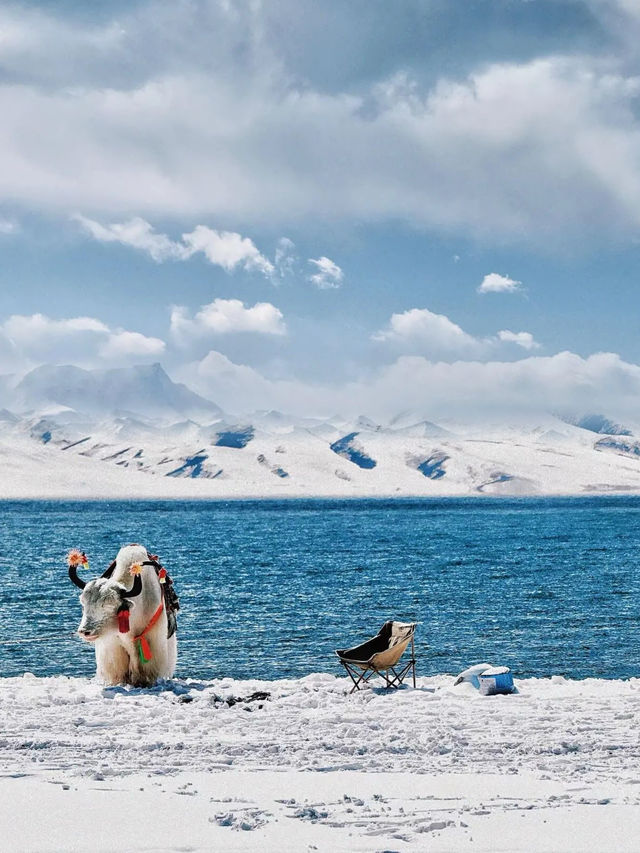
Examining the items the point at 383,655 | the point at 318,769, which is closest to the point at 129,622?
the point at 383,655

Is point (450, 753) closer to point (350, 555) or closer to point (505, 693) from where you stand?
point (505, 693)

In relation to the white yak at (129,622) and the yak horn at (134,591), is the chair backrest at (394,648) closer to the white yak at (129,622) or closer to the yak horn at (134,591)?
the white yak at (129,622)

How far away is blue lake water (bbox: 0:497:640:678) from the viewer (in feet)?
76.6

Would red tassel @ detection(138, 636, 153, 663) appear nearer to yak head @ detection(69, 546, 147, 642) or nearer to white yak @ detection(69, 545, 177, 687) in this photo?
white yak @ detection(69, 545, 177, 687)

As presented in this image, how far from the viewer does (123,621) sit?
15.9m

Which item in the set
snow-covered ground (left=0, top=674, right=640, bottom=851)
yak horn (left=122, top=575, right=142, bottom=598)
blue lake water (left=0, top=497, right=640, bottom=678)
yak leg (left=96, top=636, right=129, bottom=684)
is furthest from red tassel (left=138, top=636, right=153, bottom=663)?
blue lake water (left=0, top=497, right=640, bottom=678)

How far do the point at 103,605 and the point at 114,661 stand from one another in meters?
1.29

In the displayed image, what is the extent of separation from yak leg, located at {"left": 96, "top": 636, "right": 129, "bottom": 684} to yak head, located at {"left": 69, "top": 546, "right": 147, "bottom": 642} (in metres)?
0.50

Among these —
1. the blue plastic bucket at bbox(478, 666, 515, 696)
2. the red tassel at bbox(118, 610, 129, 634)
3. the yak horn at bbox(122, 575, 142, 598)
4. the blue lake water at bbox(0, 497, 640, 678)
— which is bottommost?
the blue lake water at bbox(0, 497, 640, 678)

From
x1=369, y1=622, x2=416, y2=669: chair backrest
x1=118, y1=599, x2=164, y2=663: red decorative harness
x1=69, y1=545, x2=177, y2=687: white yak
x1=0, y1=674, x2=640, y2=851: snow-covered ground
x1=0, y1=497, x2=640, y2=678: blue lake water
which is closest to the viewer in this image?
x1=0, y1=674, x2=640, y2=851: snow-covered ground

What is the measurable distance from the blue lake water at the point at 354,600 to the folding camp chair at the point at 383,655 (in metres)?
4.50

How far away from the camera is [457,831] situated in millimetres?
8039

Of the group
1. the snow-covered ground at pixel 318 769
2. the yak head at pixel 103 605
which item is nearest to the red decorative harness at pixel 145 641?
the yak head at pixel 103 605

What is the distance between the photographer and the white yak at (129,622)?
1573 centimetres
